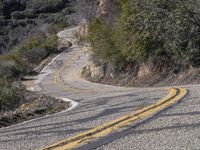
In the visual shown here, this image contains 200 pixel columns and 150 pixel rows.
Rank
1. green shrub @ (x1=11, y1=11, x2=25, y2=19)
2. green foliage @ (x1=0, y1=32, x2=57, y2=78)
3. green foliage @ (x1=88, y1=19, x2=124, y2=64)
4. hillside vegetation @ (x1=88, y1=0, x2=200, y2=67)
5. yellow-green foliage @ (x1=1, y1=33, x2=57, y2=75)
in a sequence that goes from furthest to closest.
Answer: green shrub @ (x1=11, y1=11, x2=25, y2=19)
yellow-green foliage @ (x1=1, y1=33, x2=57, y2=75)
green foliage @ (x1=0, y1=32, x2=57, y2=78)
green foliage @ (x1=88, y1=19, x2=124, y2=64)
hillside vegetation @ (x1=88, y1=0, x2=200, y2=67)

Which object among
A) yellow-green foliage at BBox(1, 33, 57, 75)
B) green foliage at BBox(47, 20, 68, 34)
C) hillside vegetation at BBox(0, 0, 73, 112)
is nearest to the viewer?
hillside vegetation at BBox(0, 0, 73, 112)

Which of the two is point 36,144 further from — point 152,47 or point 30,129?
point 152,47

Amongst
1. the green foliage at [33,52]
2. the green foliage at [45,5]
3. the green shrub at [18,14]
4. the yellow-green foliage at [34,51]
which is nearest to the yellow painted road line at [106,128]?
the green foliage at [33,52]

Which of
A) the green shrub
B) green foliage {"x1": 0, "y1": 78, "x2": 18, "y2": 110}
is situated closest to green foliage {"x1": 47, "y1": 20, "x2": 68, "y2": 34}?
the green shrub

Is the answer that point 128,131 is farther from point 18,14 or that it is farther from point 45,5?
point 45,5

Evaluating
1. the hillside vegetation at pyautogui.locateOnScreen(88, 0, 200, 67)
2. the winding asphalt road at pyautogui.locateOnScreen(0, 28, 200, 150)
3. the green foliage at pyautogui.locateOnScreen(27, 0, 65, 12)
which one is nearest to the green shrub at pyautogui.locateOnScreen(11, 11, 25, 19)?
the green foliage at pyautogui.locateOnScreen(27, 0, 65, 12)

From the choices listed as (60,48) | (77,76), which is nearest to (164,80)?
(77,76)

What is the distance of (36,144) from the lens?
7457 millimetres

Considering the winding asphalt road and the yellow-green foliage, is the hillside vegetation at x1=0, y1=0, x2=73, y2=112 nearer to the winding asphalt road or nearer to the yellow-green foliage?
the yellow-green foliage

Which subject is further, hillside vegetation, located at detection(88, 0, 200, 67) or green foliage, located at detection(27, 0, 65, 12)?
green foliage, located at detection(27, 0, 65, 12)

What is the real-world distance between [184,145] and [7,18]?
108m

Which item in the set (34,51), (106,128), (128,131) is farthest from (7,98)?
(34,51)

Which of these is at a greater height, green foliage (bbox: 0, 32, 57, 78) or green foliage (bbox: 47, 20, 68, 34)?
green foliage (bbox: 47, 20, 68, 34)

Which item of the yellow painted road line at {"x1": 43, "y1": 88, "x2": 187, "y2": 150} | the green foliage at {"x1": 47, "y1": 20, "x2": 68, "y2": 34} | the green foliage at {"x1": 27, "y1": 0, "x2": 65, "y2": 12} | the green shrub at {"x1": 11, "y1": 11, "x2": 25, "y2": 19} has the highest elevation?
the green foliage at {"x1": 27, "y1": 0, "x2": 65, "y2": 12}
